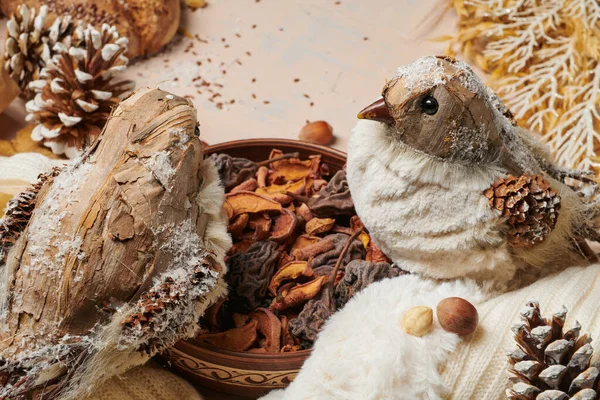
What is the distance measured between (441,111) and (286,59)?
2.61ft

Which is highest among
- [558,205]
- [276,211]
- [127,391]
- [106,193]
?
[558,205]

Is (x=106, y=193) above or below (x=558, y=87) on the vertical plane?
below

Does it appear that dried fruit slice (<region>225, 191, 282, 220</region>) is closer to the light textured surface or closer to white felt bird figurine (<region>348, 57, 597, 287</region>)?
white felt bird figurine (<region>348, 57, 597, 287</region>)

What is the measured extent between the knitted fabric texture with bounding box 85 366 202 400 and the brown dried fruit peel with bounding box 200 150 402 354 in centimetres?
8

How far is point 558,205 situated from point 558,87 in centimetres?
68

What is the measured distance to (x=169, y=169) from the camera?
2.44 feet

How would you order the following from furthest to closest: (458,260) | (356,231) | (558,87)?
(558,87) → (356,231) → (458,260)

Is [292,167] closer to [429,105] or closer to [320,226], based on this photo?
[320,226]

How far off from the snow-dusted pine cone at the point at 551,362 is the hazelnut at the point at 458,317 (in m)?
0.05

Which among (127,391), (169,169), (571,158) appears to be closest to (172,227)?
(169,169)

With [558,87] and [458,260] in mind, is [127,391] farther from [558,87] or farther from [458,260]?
[558,87]

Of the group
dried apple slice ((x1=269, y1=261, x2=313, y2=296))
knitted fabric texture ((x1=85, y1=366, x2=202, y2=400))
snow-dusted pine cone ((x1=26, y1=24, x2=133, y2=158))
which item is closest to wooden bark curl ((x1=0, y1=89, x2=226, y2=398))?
knitted fabric texture ((x1=85, y1=366, x2=202, y2=400))

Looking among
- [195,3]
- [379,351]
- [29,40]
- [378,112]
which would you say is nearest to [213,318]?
[379,351]

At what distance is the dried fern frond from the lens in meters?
1.30
